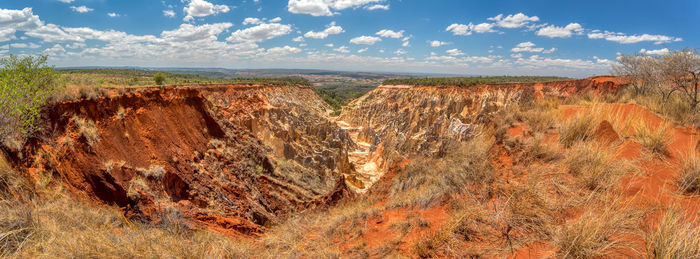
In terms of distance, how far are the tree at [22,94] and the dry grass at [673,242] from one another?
11.5m

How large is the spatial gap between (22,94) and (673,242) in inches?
507

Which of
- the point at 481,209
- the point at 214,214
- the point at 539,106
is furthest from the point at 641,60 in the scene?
the point at 214,214

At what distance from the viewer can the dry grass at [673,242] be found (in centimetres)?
225

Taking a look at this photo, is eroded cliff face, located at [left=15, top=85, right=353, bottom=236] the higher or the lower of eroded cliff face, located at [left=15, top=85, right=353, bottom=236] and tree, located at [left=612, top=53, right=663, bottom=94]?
the lower

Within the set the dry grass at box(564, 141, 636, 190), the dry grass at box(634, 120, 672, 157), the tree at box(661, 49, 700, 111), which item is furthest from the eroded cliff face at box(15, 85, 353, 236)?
the tree at box(661, 49, 700, 111)

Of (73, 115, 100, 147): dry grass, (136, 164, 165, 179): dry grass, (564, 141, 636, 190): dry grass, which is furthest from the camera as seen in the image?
(136, 164, 165, 179): dry grass

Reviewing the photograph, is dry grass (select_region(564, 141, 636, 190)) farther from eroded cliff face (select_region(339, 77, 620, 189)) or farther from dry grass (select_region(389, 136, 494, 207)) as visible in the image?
eroded cliff face (select_region(339, 77, 620, 189))

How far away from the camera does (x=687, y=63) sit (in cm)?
863

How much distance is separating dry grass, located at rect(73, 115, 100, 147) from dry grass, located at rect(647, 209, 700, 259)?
1233cm

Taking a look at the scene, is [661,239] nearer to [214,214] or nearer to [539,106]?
[539,106]

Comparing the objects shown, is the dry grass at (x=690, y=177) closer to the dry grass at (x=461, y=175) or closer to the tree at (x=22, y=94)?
the dry grass at (x=461, y=175)

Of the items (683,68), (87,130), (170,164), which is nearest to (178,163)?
(170,164)

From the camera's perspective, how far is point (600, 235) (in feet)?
9.13

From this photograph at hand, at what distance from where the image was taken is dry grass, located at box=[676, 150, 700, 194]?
3.51m
